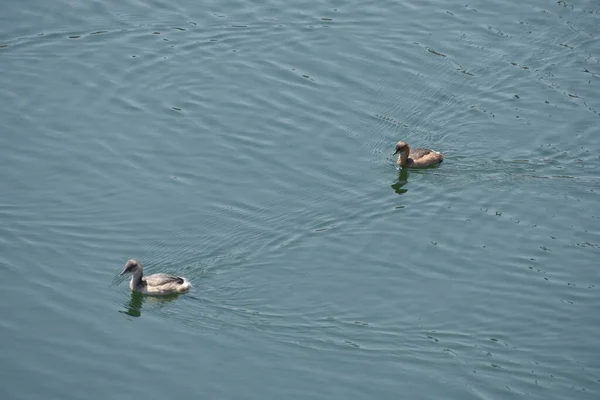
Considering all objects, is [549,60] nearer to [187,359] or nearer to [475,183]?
[475,183]

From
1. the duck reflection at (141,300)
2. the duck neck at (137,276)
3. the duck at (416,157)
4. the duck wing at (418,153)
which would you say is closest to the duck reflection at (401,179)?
the duck at (416,157)

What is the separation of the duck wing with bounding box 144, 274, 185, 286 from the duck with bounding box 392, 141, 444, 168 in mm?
6114

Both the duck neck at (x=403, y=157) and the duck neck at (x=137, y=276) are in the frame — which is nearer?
the duck neck at (x=137, y=276)

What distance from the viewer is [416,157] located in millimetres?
23859

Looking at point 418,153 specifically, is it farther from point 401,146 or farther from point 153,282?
point 153,282

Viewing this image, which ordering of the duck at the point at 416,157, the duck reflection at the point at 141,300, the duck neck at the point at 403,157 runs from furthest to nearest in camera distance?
1. the duck neck at the point at 403,157
2. the duck at the point at 416,157
3. the duck reflection at the point at 141,300

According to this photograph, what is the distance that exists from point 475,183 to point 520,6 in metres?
8.49

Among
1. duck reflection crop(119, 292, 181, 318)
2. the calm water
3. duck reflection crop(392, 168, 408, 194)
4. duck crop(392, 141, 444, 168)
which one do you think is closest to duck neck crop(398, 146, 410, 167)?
duck crop(392, 141, 444, 168)

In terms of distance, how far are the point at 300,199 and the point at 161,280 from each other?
3.87 m

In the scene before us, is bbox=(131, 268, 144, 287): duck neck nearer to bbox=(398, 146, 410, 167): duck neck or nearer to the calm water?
the calm water

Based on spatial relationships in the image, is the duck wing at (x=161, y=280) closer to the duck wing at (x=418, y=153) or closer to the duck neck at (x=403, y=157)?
the duck neck at (x=403, y=157)

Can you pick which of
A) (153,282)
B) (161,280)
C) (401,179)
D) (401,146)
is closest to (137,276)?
(153,282)

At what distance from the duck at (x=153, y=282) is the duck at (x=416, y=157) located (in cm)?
609

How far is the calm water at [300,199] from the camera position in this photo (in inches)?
739
